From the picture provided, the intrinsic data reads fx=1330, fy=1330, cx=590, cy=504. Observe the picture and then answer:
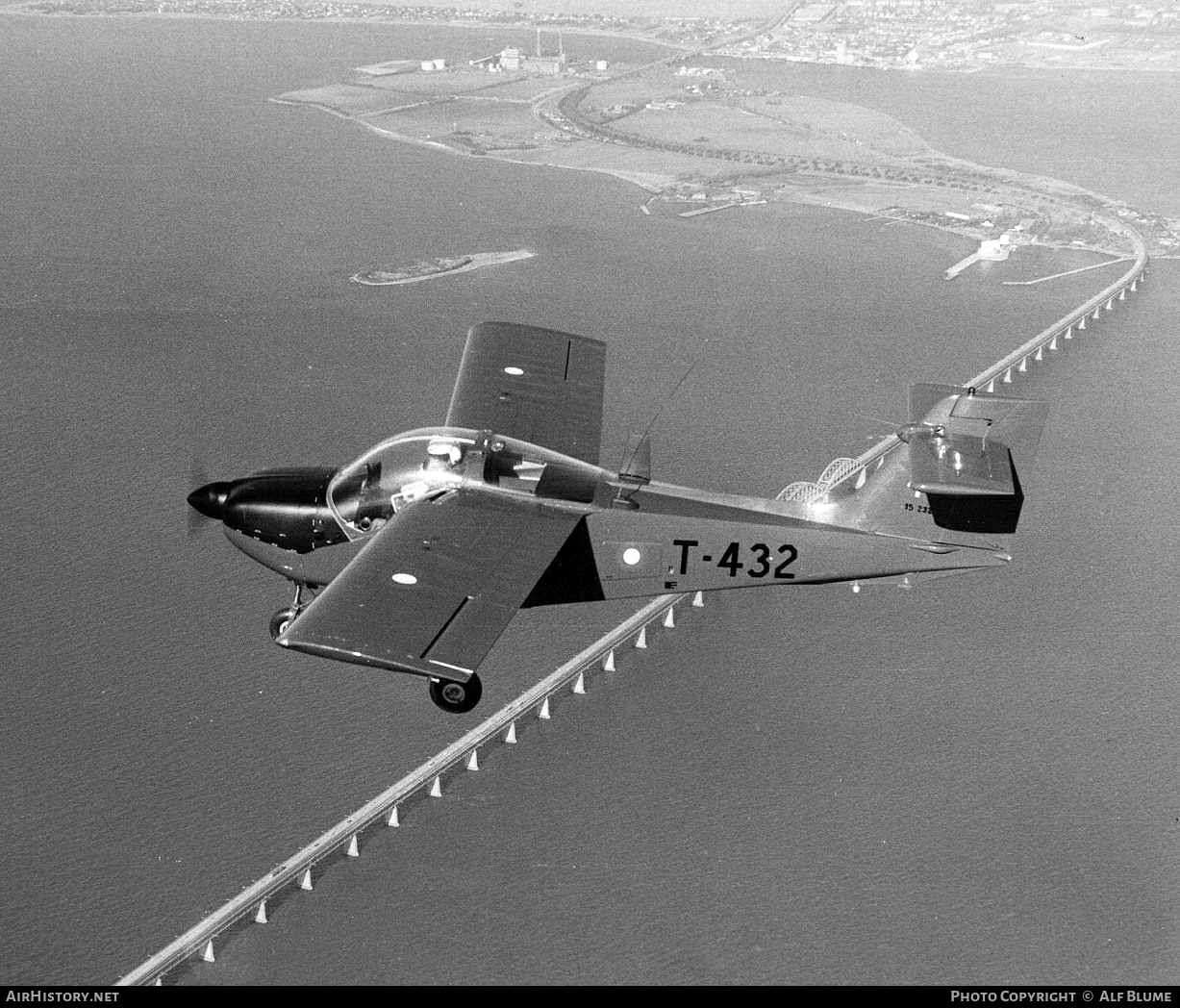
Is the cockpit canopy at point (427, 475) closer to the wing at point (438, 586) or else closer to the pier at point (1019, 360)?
the wing at point (438, 586)

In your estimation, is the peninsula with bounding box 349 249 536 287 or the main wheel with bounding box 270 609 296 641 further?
the peninsula with bounding box 349 249 536 287

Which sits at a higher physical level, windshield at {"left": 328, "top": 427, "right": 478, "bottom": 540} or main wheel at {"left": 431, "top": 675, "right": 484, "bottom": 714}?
windshield at {"left": 328, "top": 427, "right": 478, "bottom": 540}

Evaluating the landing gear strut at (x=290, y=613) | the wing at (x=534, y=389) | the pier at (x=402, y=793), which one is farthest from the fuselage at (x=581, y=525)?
the pier at (x=402, y=793)

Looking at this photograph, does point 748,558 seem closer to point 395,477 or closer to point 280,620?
point 395,477

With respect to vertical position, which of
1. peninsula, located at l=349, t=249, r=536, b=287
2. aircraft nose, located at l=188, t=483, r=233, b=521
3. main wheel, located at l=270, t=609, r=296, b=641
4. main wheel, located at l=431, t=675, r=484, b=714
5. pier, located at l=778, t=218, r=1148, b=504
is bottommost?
pier, located at l=778, t=218, r=1148, b=504

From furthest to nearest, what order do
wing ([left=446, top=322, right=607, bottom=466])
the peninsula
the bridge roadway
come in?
1. the peninsula
2. the bridge roadway
3. wing ([left=446, top=322, right=607, bottom=466])

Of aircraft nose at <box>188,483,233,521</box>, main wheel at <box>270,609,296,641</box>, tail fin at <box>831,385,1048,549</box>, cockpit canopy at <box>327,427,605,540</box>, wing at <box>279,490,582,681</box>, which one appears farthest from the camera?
main wheel at <box>270,609,296,641</box>

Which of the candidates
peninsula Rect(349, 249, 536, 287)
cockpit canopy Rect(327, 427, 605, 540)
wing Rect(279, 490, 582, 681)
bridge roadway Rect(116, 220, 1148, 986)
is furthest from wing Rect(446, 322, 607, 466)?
peninsula Rect(349, 249, 536, 287)

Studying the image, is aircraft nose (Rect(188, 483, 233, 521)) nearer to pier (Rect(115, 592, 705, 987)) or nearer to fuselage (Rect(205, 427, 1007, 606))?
fuselage (Rect(205, 427, 1007, 606))
